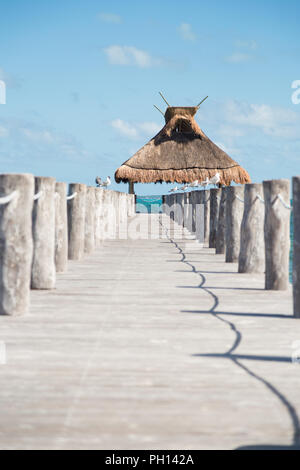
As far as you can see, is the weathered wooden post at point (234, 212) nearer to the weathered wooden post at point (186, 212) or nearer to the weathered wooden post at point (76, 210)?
the weathered wooden post at point (76, 210)

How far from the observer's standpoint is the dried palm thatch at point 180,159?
112 feet

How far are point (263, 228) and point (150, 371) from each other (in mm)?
4365

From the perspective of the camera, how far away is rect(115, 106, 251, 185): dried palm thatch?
34.1m

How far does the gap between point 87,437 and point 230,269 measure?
636 cm

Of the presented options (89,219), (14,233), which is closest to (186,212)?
(89,219)

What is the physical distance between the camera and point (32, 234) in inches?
245

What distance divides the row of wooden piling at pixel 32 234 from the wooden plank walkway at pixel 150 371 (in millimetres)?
218

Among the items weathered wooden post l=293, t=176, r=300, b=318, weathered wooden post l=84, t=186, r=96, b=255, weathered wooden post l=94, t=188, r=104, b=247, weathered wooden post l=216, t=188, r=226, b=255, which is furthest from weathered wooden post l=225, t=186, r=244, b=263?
weathered wooden post l=293, t=176, r=300, b=318

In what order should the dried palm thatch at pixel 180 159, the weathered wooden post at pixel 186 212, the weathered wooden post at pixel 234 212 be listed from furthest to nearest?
the dried palm thatch at pixel 180 159, the weathered wooden post at pixel 186 212, the weathered wooden post at pixel 234 212

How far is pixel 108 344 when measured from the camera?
4086 mm

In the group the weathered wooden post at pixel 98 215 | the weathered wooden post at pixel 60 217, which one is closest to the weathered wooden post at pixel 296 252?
the weathered wooden post at pixel 60 217

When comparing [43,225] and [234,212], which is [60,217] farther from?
[234,212]

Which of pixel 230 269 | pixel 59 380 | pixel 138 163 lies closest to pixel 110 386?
pixel 59 380
